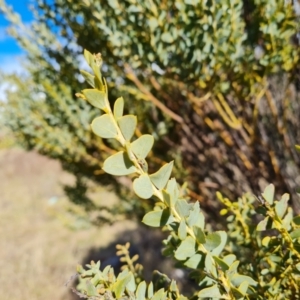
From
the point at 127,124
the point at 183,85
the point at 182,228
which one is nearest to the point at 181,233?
the point at 182,228

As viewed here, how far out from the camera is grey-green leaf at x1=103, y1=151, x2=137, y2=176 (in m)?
0.60

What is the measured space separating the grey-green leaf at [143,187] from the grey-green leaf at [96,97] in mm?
132

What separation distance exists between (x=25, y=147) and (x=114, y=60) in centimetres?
109

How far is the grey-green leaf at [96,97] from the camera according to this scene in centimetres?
57

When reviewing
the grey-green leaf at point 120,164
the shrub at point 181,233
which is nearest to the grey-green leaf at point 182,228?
the shrub at point 181,233

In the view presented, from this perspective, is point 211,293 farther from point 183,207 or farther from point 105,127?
point 105,127

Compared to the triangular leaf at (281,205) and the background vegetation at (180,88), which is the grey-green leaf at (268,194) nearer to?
the triangular leaf at (281,205)

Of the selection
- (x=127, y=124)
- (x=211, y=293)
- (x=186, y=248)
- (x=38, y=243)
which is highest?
(x=127, y=124)

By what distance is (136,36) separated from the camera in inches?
63.7

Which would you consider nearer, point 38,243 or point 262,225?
point 262,225

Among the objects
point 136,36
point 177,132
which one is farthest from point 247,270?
point 177,132

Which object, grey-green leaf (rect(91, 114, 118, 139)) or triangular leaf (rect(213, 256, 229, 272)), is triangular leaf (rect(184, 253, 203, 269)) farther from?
grey-green leaf (rect(91, 114, 118, 139))

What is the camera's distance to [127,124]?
23.6 inches

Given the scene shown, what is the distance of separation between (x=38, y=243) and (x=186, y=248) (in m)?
8.29
